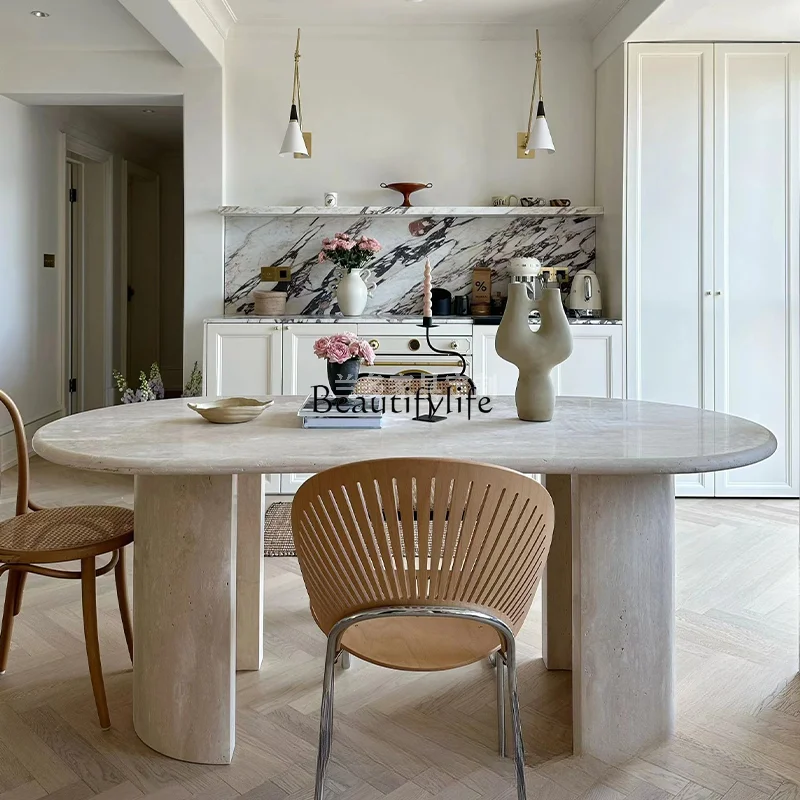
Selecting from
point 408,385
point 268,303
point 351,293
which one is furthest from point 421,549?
point 268,303

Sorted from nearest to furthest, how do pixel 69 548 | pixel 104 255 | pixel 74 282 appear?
pixel 69 548
pixel 74 282
pixel 104 255

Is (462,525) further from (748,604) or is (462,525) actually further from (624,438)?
(748,604)

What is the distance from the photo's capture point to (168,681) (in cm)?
167

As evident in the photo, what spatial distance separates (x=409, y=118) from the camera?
14.8 ft

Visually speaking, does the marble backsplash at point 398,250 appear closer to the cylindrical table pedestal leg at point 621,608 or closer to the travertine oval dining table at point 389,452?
the travertine oval dining table at point 389,452

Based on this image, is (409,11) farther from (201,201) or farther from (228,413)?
(228,413)

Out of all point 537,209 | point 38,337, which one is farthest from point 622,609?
point 38,337

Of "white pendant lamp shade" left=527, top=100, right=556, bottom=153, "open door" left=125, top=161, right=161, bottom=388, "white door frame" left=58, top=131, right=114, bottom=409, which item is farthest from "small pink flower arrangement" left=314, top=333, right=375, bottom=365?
"open door" left=125, top=161, right=161, bottom=388

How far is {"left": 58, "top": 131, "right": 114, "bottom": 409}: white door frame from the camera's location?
Result: 17.8 ft

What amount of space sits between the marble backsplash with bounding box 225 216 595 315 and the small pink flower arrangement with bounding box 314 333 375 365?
2.56 m

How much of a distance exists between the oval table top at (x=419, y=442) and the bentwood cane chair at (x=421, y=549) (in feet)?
0.66

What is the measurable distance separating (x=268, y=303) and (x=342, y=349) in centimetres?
245

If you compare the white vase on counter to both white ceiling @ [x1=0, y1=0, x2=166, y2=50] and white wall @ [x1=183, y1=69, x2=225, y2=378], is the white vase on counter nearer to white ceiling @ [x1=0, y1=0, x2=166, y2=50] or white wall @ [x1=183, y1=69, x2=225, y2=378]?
white wall @ [x1=183, y1=69, x2=225, y2=378]

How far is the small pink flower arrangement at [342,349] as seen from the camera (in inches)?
78.7
